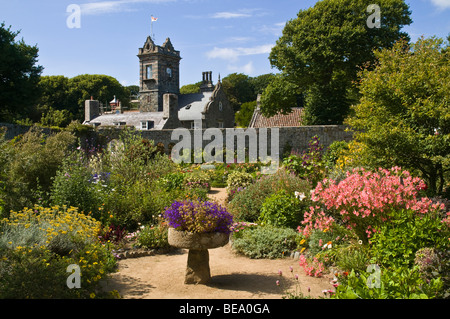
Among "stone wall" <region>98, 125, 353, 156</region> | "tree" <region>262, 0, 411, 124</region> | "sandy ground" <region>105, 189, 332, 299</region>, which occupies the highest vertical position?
"tree" <region>262, 0, 411, 124</region>

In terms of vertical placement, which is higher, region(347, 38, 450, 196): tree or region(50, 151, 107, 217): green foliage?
region(347, 38, 450, 196): tree

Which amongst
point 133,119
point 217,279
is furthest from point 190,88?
point 217,279

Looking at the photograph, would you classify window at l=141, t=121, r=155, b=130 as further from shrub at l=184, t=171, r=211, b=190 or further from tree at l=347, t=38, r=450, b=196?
tree at l=347, t=38, r=450, b=196

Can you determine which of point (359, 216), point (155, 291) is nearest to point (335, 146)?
point (359, 216)

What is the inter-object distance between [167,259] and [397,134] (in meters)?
5.03

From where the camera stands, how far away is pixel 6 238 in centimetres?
433

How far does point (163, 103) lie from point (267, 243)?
→ 32.2 meters

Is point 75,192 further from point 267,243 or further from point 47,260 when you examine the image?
point 267,243

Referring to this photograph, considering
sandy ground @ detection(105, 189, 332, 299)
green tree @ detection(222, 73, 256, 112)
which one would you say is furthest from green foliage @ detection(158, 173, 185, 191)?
green tree @ detection(222, 73, 256, 112)

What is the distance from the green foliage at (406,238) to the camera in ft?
14.9

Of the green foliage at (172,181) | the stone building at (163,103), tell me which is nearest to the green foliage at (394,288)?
the green foliage at (172,181)

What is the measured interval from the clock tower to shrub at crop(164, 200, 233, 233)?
3670 centimetres

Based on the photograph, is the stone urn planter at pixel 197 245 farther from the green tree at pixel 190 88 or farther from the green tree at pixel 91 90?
the green tree at pixel 190 88

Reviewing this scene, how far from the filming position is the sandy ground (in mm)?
4789
